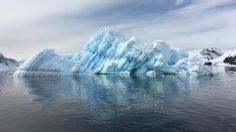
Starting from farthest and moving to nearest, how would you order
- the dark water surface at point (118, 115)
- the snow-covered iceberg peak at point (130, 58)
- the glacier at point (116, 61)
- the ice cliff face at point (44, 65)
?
the snow-covered iceberg peak at point (130, 58) → the glacier at point (116, 61) → the ice cliff face at point (44, 65) → the dark water surface at point (118, 115)

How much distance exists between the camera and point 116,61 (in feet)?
261

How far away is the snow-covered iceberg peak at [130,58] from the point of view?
76562 mm

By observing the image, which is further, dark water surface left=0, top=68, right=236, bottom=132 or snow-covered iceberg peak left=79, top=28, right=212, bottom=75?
snow-covered iceberg peak left=79, top=28, right=212, bottom=75

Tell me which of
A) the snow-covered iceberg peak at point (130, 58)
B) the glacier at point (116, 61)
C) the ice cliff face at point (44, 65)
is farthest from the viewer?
the snow-covered iceberg peak at point (130, 58)

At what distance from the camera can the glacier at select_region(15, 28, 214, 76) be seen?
75.8 meters

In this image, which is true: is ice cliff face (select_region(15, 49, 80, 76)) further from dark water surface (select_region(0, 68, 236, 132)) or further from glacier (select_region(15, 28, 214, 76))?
dark water surface (select_region(0, 68, 236, 132))

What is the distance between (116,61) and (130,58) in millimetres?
4828

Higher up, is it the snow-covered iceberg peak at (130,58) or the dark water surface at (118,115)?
the snow-covered iceberg peak at (130,58)

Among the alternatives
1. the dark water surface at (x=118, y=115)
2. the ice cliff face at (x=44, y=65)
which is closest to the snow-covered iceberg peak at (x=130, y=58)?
the ice cliff face at (x=44, y=65)

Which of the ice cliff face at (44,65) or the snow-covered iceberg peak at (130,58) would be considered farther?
the snow-covered iceberg peak at (130,58)

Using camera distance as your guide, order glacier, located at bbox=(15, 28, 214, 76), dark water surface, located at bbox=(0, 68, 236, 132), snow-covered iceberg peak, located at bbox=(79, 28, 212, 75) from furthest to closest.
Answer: snow-covered iceberg peak, located at bbox=(79, 28, 212, 75) < glacier, located at bbox=(15, 28, 214, 76) < dark water surface, located at bbox=(0, 68, 236, 132)

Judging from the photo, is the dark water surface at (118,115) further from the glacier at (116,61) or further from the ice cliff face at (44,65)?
the glacier at (116,61)

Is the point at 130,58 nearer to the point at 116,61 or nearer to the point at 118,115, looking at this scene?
the point at 116,61

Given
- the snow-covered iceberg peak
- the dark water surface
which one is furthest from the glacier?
the dark water surface
